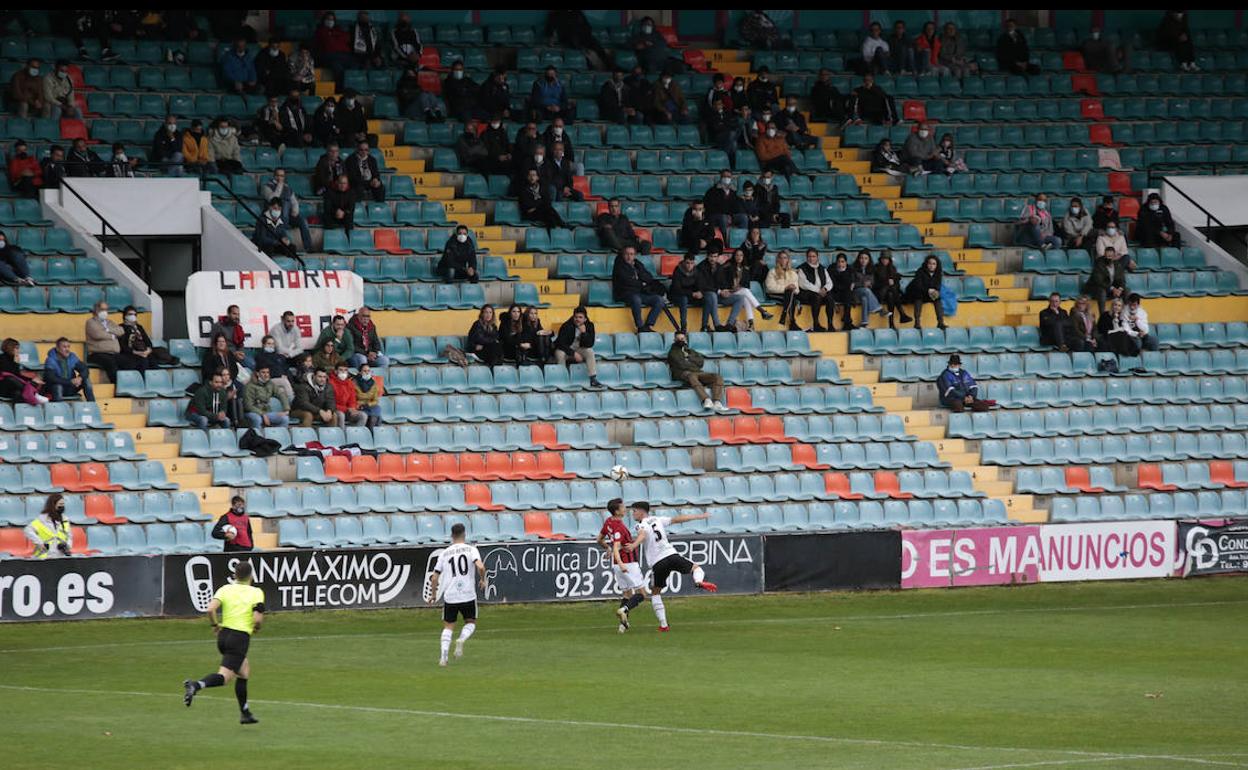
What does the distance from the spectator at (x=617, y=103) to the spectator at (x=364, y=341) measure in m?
8.70

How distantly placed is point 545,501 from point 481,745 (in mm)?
12695

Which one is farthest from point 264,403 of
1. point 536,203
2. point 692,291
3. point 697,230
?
point 697,230

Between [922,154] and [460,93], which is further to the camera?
[922,154]

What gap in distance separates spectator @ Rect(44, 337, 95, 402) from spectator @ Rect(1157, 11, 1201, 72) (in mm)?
25905

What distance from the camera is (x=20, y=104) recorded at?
101 ft

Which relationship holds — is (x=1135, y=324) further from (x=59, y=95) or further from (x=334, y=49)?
(x=59, y=95)

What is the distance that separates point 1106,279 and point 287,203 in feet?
49.3

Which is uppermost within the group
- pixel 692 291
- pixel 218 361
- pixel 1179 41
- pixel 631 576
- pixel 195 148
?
pixel 1179 41

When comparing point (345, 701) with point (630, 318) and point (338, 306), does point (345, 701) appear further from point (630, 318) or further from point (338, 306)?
point (630, 318)

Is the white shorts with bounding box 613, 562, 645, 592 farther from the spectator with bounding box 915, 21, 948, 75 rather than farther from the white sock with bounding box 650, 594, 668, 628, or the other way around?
the spectator with bounding box 915, 21, 948, 75

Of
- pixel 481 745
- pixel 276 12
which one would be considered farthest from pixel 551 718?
pixel 276 12

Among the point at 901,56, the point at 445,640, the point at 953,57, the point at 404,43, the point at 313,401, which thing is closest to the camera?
the point at 445,640

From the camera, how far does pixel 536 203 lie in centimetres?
3288

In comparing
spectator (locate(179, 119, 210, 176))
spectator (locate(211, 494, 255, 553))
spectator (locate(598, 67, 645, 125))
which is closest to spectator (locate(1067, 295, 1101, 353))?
spectator (locate(598, 67, 645, 125))
